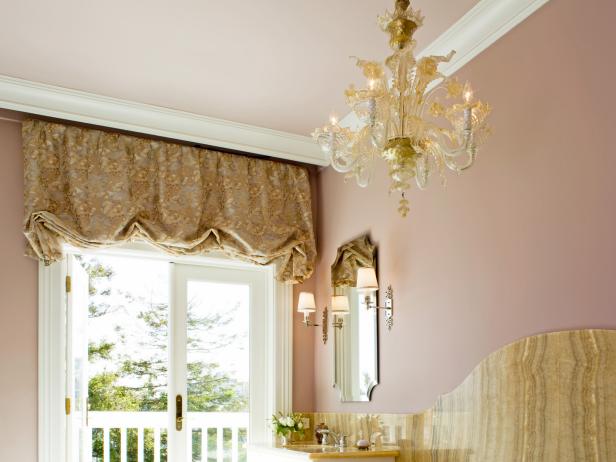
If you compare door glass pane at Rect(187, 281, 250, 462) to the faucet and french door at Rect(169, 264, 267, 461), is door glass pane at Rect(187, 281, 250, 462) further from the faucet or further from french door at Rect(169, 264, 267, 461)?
the faucet

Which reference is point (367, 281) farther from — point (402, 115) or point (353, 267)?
point (402, 115)

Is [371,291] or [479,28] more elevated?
[479,28]

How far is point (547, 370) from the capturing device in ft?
9.46

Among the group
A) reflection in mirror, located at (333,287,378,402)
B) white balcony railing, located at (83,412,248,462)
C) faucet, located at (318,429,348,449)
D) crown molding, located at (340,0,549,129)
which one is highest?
crown molding, located at (340,0,549,129)

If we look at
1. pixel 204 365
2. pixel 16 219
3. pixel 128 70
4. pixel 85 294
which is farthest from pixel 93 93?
pixel 204 365

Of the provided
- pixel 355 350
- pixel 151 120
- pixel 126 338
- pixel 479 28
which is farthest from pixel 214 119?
pixel 126 338

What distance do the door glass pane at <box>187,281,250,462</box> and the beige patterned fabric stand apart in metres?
0.75

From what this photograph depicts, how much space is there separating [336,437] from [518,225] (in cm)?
211

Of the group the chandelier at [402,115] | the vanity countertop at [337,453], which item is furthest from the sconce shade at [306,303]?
the chandelier at [402,115]

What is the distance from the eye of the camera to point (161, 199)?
4.68 meters

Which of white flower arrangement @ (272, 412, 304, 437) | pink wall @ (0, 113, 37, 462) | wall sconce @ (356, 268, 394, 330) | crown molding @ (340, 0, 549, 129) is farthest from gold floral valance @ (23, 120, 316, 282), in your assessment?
crown molding @ (340, 0, 549, 129)

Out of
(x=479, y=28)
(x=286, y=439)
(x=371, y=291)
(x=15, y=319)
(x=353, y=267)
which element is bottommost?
(x=286, y=439)

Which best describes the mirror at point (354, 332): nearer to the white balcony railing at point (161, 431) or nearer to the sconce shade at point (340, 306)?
the sconce shade at point (340, 306)

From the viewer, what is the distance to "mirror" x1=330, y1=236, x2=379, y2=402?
4.43 m
